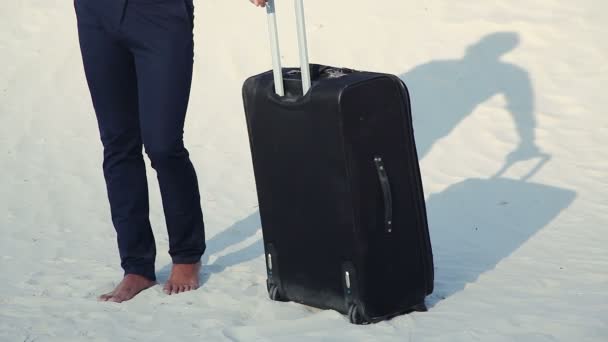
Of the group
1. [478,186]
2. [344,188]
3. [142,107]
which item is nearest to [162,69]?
[142,107]

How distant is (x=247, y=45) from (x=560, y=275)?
4.42m

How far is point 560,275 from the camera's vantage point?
4586 mm

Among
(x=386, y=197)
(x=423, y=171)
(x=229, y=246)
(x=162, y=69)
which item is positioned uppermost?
(x=162, y=69)

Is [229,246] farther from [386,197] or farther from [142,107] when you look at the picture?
[386,197]

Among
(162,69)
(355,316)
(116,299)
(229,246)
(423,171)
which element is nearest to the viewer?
(355,316)

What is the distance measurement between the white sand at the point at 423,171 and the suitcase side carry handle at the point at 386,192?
0.36 meters

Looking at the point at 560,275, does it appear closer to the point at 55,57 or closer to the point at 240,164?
the point at 240,164

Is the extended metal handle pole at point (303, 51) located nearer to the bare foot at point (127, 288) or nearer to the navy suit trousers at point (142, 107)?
the navy suit trousers at point (142, 107)

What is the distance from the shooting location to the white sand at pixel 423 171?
4129mm

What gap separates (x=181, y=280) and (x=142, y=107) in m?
0.73

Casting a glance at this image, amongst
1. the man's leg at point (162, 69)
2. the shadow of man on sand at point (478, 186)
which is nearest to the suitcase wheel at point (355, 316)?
the shadow of man on sand at point (478, 186)

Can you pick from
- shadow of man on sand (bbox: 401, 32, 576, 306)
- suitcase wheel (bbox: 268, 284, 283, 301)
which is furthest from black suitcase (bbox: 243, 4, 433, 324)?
shadow of man on sand (bbox: 401, 32, 576, 306)

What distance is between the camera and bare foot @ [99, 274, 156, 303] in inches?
A: 174

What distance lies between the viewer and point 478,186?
6188 millimetres
